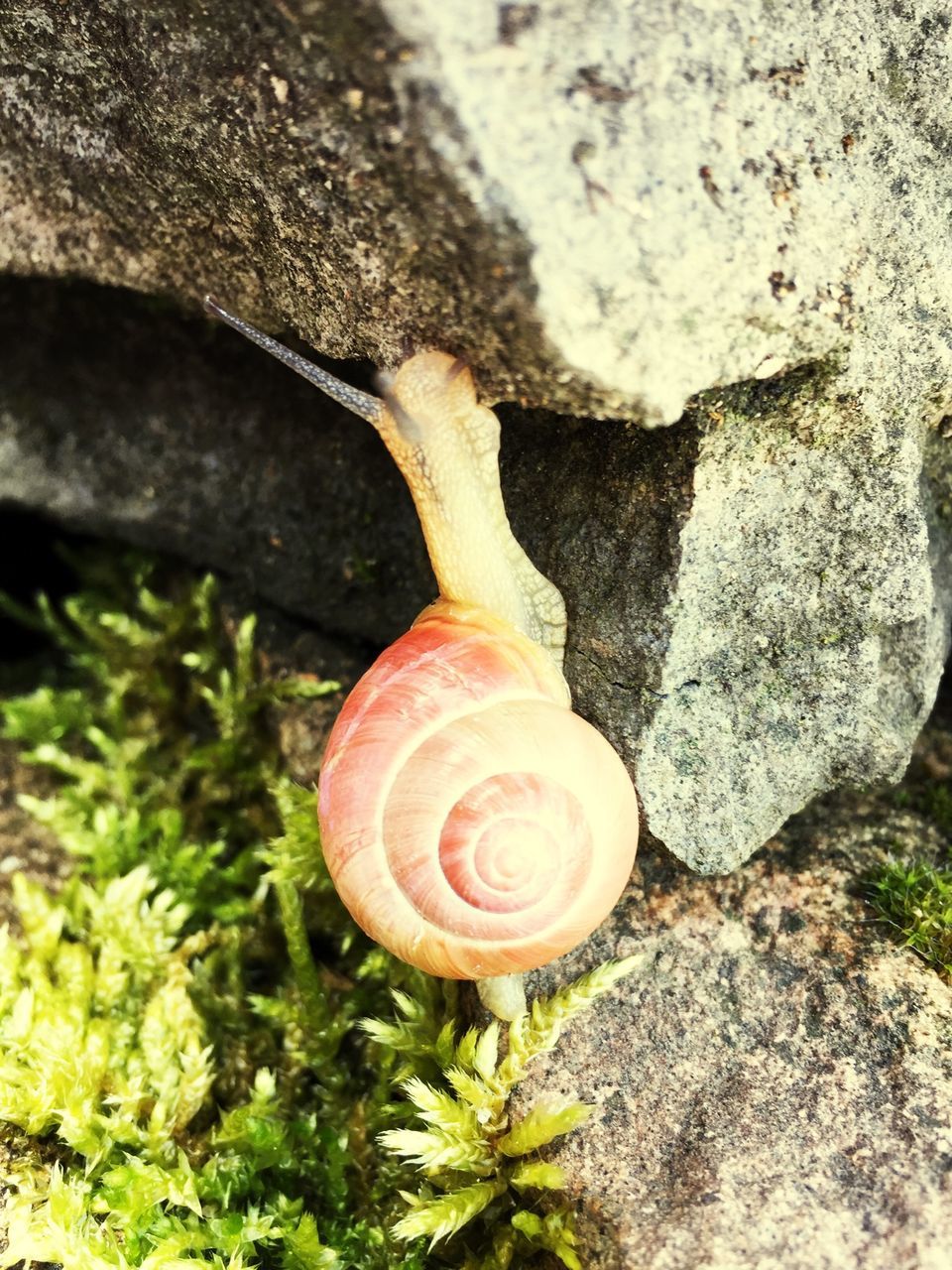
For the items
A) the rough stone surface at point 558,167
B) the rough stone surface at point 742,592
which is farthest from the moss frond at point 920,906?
the rough stone surface at point 558,167

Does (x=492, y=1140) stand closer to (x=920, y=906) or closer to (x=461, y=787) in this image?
(x=461, y=787)

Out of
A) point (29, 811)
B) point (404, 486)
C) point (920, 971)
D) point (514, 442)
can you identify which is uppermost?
point (514, 442)

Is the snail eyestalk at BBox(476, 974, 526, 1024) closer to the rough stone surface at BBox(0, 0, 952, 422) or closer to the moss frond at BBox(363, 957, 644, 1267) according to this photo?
the moss frond at BBox(363, 957, 644, 1267)

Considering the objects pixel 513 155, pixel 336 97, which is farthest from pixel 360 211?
pixel 513 155

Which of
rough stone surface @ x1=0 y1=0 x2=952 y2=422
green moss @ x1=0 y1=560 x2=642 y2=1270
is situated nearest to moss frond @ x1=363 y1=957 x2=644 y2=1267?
green moss @ x1=0 y1=560 x2=642 y2=1270

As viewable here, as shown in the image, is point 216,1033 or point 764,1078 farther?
point 216,1033

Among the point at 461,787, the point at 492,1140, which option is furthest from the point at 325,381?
the point at 492,1140

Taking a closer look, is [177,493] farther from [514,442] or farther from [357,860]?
[357,860]

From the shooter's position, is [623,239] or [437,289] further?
[437,289]
